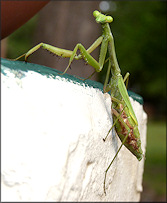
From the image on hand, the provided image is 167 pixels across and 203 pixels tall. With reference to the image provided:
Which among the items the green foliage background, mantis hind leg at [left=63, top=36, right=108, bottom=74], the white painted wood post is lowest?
the white painted wood post

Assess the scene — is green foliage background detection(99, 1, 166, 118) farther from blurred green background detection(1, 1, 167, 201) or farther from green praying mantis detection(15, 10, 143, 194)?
green praying mantis detection(15, 10, 143, 194)

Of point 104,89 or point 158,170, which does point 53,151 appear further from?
point 158,170

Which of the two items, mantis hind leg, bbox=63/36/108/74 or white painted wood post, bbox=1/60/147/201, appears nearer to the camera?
white painted wood post, bbox=1/60/147/201

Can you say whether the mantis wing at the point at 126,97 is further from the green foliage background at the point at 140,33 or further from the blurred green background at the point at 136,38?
the green foliage background at the point at 140,33

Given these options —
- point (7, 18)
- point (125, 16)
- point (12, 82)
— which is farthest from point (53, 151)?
point (125, 16)

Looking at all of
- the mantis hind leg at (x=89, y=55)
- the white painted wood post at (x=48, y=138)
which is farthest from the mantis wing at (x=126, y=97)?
the white painted wood post at (x=48, y=138)

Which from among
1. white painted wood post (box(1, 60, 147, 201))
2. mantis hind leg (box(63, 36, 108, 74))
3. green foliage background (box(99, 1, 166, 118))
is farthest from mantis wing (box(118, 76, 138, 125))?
green foliage background (box(99, 1, 166, 118))

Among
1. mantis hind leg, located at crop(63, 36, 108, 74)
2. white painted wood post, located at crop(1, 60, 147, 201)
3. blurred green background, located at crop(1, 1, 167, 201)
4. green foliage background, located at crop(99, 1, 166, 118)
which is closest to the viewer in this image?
white painted wood post, located at crop(1, 60, 147, 201)

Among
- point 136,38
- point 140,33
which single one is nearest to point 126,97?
point 140,33
